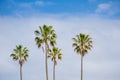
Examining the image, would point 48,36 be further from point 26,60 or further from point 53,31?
point 26,60

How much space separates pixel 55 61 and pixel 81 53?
7.20m

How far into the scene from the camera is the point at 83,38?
307 feet

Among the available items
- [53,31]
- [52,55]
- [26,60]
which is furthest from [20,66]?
[53,31]

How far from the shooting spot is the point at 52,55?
98.1 meters

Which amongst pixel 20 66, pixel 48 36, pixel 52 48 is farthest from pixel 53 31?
pixel 20 66

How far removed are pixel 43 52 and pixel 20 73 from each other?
46.7 feet

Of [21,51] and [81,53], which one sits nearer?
[81,53]

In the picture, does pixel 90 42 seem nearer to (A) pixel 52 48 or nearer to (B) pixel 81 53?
(B) pixel 81 53

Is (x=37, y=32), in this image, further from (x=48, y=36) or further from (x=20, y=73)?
(x=20, y=73)

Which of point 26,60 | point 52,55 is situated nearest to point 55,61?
point 52,55

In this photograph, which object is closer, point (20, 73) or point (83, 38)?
point (83, 38)

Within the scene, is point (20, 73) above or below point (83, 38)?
below

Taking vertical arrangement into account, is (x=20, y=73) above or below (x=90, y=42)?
below

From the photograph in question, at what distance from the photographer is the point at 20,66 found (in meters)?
101
